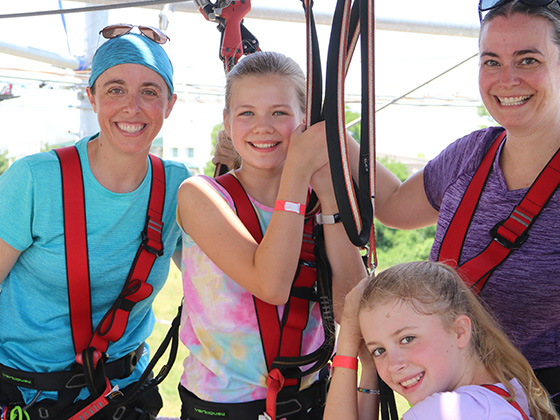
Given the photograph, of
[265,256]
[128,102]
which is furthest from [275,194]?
[128,102]

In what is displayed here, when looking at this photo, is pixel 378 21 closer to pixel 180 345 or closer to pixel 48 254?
pixel 48 254

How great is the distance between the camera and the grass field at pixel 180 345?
5855 mm

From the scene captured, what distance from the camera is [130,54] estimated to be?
186cm

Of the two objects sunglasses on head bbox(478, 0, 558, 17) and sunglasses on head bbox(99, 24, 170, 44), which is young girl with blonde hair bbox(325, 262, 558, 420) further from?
sunglasses on head bbox(99, 24, 170, 44)

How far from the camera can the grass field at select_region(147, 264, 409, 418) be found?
5855 mm

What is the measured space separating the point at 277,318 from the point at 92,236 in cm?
63

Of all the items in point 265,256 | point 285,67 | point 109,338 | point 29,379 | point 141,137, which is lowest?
point 29,379

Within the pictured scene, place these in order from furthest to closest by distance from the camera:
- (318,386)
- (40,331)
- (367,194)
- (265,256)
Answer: (40,331) → (318,386) → (265,256) → (367,194)

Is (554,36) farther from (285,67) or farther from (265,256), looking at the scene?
(265,256)

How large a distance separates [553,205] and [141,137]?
3.87 feet

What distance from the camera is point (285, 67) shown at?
1676mm

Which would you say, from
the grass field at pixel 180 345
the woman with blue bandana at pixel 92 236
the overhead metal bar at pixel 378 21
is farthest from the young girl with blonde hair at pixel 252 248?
the grass field at pixel 180 345

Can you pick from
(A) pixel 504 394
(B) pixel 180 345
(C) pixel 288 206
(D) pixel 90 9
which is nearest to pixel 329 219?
(C) pixel 288 206

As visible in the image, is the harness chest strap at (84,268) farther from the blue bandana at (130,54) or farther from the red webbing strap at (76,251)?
the blue bandana at (130,54)
